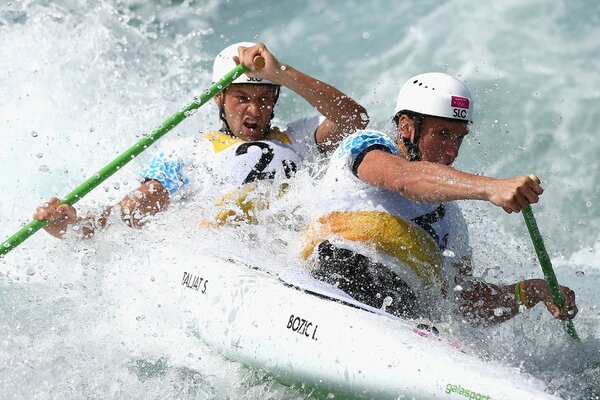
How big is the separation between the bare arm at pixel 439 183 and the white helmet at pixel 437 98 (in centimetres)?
46

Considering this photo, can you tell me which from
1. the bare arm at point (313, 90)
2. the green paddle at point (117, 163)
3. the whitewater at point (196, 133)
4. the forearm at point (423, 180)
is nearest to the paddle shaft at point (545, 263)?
the whitewater at point (196, 133)

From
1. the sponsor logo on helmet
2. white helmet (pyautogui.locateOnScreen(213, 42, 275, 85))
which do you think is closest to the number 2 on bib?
white helmet (pyautogui.locateOnScreen(213, 42, 275, 85))

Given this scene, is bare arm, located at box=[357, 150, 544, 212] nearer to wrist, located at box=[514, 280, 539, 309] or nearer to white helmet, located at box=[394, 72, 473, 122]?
white helmet, located at box=[394, 72, 473, 122]

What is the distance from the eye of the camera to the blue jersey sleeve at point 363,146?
3949mm

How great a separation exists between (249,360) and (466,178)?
1334mm

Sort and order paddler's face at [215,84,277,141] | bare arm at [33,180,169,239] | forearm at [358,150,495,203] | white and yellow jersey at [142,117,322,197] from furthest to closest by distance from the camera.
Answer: paddler's face at [215,84,277,141], white and yellow jersey at [142,117,322,197], bare arm at [33,180,169,239], forearm at [358,150,495,203]

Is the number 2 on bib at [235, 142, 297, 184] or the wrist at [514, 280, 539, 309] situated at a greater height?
the number 2 on bib at [235, 142, 297, 184]

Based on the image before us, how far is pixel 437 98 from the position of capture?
4.23 meters

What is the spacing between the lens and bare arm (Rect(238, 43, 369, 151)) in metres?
4.67

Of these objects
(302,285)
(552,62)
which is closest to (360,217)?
(302,285)

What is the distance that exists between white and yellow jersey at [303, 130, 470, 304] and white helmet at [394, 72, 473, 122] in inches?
13.0

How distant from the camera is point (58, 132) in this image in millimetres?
8352

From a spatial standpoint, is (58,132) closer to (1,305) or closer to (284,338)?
(1,305)

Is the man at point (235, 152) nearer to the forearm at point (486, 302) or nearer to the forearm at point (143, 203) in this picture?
the forearm at point (143, 203)
